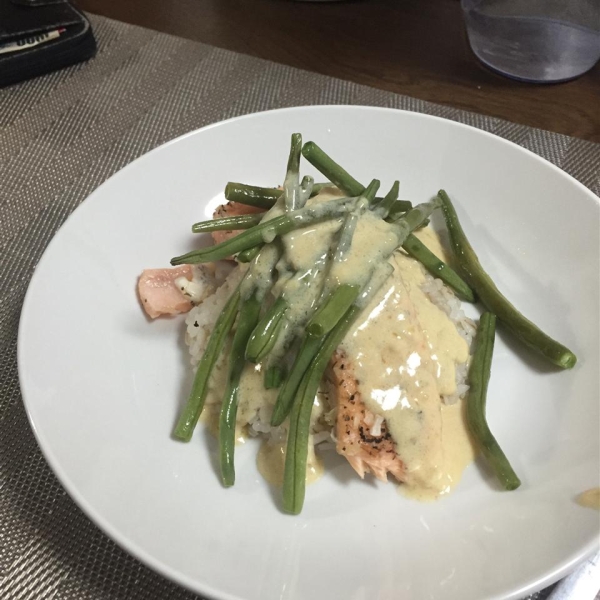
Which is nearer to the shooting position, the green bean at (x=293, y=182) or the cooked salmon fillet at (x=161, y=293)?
the green bean at (x=293, y=182)

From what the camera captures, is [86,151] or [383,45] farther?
[383,45]

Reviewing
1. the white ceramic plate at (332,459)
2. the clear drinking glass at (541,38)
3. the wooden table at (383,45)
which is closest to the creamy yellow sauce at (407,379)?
the white ceramic plate at (332,459)

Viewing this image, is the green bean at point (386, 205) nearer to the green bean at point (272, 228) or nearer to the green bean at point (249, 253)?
the green bean at point (272, 228)

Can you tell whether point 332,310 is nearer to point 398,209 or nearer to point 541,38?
point 398,209

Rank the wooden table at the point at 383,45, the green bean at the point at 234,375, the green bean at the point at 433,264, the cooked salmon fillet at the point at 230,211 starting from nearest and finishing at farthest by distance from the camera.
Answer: the green bean at the point at 234,375 → the green bean at the point at 433,264 → the cooked salmon fillet at the point at 230,211 → the wooden table at the point at 383,45

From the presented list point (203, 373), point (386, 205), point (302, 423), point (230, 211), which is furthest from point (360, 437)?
point (230, 211)

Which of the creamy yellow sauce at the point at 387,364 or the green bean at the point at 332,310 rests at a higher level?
the green bean at the point at 332,310
